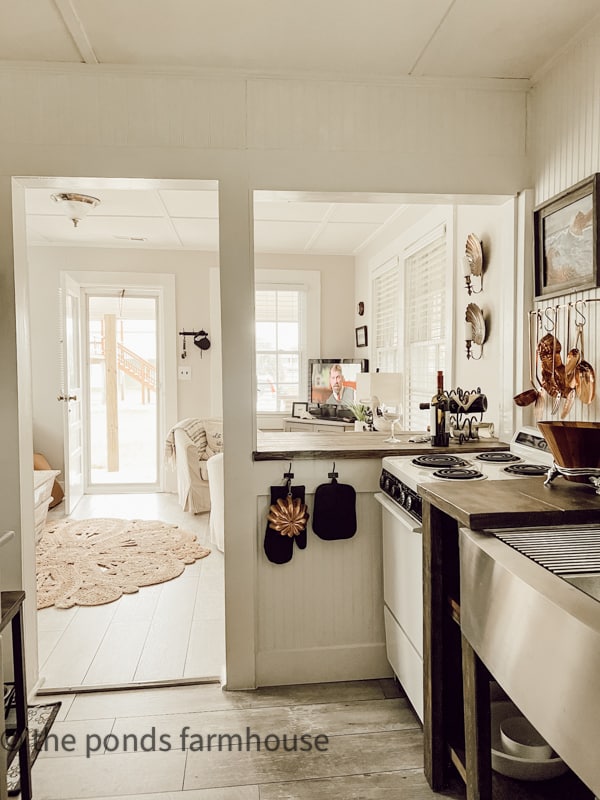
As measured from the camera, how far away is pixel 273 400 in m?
5.84

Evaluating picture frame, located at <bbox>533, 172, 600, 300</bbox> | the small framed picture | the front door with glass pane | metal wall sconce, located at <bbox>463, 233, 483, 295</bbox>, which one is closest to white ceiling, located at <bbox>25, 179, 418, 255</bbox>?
metal wall sconce, located at <bbox>463, 233, 483, 295</bbox>

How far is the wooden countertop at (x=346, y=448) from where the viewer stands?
2.30m

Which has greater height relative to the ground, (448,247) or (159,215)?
(159,215)

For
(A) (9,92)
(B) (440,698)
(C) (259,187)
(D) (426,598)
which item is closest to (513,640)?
(D) (426,598)

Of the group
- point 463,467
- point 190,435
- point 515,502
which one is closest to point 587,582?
point 515,502

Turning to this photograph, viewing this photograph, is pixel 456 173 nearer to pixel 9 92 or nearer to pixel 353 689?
pixel 9 92

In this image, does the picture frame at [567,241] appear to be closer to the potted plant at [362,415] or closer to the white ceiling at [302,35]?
the white ceiling at [302,35]

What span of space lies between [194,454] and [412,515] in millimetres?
3237

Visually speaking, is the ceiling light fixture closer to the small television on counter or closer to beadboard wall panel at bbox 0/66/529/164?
beadboard wall panel at bbox 0/66/529/164

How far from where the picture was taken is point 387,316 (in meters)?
4.74

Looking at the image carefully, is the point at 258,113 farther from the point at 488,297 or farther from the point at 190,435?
the point at 190,435

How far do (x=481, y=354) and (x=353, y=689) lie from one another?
1739 millimetres

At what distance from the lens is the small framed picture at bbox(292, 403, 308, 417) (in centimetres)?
566

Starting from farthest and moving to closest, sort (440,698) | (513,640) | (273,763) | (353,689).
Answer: (353,689), (273,763), (440,698), (513,640)
